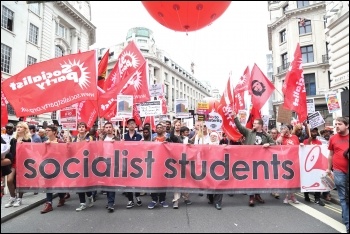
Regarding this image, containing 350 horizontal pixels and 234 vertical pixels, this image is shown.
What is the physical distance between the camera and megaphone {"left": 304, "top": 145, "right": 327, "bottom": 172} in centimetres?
667

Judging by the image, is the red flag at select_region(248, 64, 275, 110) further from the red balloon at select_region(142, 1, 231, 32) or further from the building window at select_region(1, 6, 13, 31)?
the building window at select_region(1, 6, 13, 31)

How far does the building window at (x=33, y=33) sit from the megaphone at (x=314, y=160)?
26.6 m

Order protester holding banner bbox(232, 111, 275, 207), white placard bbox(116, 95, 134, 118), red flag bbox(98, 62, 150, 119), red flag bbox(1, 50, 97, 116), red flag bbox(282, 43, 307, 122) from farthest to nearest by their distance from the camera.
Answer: red flag bbox(98, 62, 150, 119) → red flag bbox(282, 43, 307, 122) → white placard bbox(116, 95, 134, 118) → protester holding banner bbox(232, 111, 275, 207) → red flag bbox(1, 50, 97, 116)

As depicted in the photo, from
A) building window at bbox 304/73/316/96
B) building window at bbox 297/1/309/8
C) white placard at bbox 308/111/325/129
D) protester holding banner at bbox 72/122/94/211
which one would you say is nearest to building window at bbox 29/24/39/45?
protester holding banner at bbox 72/122/94/211

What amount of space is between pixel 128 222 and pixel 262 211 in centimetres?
277

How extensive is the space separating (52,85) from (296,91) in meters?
6.11

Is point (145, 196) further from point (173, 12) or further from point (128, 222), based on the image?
point (173, 12)

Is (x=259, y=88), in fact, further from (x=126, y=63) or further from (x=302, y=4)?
(x=302, y=4)

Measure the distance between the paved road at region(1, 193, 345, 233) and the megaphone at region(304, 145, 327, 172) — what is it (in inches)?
33.3

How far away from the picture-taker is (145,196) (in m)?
7.66

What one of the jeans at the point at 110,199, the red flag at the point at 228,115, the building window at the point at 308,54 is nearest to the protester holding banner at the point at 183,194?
the red flag at the point at 228,115

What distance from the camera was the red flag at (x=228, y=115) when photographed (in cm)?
823

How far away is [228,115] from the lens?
8430 millimetres

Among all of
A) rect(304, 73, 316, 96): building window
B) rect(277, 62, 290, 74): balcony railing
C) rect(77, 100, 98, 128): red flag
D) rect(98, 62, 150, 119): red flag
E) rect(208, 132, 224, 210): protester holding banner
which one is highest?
rect(277, 62, 290, 74): balcony railing
